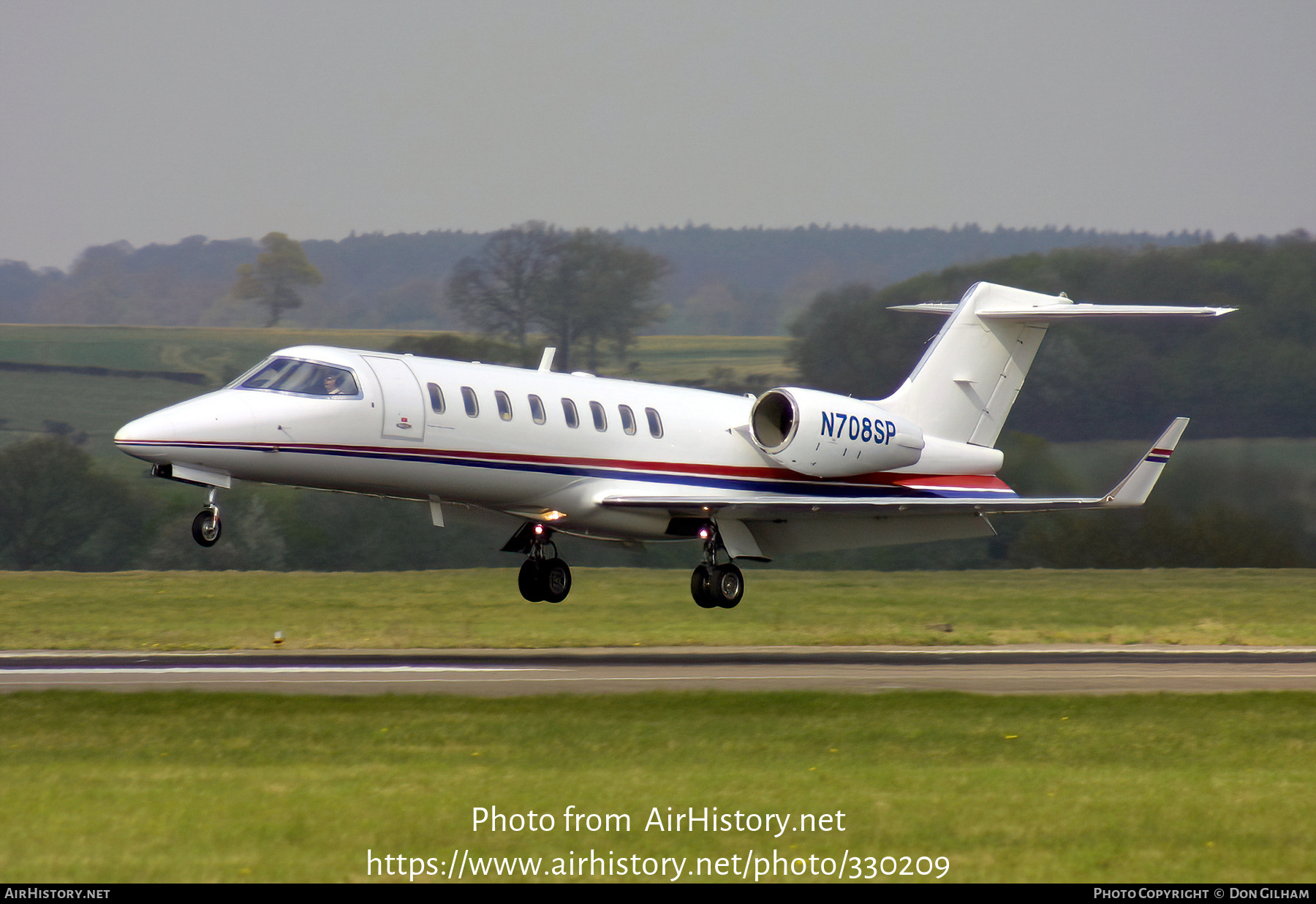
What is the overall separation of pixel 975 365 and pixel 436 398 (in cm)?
1040

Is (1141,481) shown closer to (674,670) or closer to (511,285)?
(674,670)

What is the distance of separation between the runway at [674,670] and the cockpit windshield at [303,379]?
382 cm

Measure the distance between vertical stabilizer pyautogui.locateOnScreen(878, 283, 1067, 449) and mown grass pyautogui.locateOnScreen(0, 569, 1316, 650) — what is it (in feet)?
13.4

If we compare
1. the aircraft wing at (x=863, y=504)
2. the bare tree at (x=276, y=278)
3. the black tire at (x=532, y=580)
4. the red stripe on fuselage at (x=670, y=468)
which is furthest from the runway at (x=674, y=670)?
the bare tree at (x=276, y=278)

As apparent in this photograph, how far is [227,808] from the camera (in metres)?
11.0

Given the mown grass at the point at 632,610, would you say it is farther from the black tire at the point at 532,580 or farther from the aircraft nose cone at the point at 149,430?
the aircraft nose cone at the point at 149,430

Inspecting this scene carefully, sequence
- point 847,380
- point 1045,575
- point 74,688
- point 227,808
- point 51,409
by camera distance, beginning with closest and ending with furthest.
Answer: point 227,808 < point 74,688 < point 1045,575 < point 847,380 < point 51,409

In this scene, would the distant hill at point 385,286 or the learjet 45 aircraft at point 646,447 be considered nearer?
the learjet 45 aircraft at point 646,447

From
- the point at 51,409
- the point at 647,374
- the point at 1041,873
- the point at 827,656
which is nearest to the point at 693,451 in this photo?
the point at 827,656

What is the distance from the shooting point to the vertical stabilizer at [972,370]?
→ 2572cm

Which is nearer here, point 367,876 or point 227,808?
point 367,876

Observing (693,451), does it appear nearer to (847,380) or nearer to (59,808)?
(59,808)

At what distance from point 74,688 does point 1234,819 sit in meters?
13.7

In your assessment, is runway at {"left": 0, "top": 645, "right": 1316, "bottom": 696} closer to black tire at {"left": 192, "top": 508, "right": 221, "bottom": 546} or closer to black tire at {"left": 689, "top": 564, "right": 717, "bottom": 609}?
black tire at {"left": 689, "top": 564, "right": 717, "bottom": 609}
